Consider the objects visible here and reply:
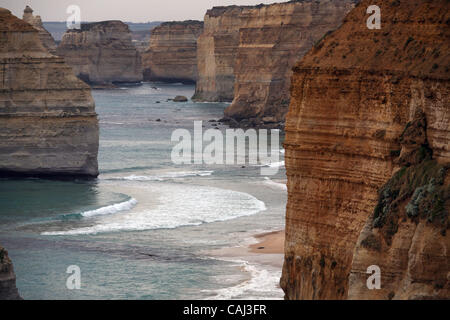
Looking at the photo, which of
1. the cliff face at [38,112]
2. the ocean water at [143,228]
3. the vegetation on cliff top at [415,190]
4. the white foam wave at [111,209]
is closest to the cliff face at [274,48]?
the ocean water at [143,228]

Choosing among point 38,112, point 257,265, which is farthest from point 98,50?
point 257,265

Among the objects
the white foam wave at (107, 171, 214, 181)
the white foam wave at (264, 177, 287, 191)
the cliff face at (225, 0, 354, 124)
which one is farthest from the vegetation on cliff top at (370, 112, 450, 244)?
the cliff face at (225, 0, 354, 124)

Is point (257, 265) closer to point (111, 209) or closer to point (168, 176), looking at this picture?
point (111, 209)

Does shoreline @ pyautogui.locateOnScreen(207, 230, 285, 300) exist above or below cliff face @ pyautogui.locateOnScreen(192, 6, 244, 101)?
below

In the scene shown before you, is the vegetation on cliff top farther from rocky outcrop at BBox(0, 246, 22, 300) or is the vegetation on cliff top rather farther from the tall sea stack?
the tall sea stack

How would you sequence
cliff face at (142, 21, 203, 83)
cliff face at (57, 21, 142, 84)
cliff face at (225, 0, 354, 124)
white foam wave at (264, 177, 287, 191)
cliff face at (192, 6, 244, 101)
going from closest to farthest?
1. white foam wave at (264, 177, 287, 191)
2. cliff face at (225, 0, 354, 124)
3. cliff face at (192, 6, 244, 101)
4. cliff face at (57, 21, 142, 84)
5. cliff face at (142, 21, 203, 83)
